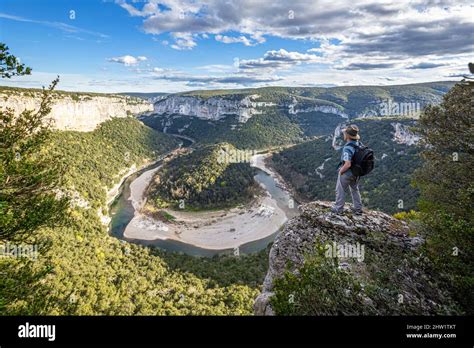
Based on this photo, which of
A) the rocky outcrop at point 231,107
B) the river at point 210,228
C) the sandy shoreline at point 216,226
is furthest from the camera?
the rocky outcrop at point 231,107

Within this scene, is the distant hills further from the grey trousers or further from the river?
the grey trousers

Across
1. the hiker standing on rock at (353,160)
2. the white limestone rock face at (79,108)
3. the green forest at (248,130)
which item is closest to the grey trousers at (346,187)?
the hiker standing on rock at (353,160)

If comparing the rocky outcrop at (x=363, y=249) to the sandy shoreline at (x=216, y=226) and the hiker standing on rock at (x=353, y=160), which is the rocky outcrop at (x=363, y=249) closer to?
the hiker standing on rock at (x=353, y=160)

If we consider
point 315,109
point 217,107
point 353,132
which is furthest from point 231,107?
point 353,132

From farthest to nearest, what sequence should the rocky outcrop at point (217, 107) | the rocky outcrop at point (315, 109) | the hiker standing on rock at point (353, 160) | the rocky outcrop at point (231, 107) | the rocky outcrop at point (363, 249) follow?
the rocky outcrop at point (315, 109), the rocky outcrop at point (231, 107), the rocky outcrop at point (217, 107), the hiker standing on rock at point (353, 160), the rocky outcrop at point (363, 249)

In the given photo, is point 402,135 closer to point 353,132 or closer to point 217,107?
point 353,132

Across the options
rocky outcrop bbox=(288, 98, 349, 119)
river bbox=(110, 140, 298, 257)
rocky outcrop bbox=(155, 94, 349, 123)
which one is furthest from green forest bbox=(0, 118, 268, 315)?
rocky outcrop bbox=(288, 98, 349, 119)
